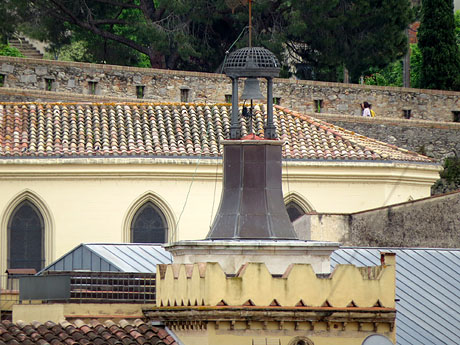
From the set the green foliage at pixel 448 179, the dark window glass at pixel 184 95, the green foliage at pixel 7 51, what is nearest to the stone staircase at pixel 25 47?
the green foliage at pixel 7 51

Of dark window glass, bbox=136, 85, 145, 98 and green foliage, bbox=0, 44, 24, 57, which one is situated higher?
green foliage, bbox=0, 44, 24, 57

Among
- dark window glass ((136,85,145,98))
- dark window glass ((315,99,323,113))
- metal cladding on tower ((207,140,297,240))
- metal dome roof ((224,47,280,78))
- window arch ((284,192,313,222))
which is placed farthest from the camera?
dark window glass ((315,99,323,113))

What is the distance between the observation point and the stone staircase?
313 ft

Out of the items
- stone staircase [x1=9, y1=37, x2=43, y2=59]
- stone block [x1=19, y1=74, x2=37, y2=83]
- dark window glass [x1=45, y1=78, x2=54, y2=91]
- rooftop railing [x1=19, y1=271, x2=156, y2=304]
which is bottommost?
rooftop railing [x1=19, y1=271, x2=156, y2=304]

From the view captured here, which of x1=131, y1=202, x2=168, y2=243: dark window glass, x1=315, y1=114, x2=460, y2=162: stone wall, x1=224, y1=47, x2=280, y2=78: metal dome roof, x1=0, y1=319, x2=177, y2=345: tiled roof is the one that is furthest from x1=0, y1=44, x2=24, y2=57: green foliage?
x1=0, y1=319, x2=177, y2=345: tiled roof

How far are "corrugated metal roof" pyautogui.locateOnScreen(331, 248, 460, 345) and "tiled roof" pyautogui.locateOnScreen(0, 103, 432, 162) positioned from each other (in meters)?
11.2

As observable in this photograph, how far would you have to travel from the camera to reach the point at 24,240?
53906 millimetres

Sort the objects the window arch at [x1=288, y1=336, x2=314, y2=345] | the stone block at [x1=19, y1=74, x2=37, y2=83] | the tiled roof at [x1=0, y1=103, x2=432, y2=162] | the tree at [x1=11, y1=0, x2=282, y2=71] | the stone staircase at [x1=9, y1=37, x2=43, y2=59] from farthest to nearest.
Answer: the stone staircase at [x1=9, y1=37, x2=43, y2=59] < the tree at [x1=11, y1=0, x2=282, y2=71] < the stone block at [x1=19, y1=74, x2=37, y2=83] < the tiled roof at [x1=0, y1=103, x2=432, y2=162] < the window arch at [x1=288, y1=336, x2=314, y2=345]

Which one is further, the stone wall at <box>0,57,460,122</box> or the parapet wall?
the stone wall at <box>0,57,460,122</box>

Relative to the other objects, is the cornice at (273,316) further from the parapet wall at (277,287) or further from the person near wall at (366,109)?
the person near wall at (366,109)

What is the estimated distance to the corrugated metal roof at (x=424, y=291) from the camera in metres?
40.8

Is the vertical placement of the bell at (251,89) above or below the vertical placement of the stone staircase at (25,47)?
below

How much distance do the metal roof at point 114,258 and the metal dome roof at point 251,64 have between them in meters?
4.55

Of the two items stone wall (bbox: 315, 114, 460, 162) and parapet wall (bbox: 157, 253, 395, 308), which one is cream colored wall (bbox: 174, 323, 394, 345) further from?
stone wall (bbox: 315, 114, 460, 162)
